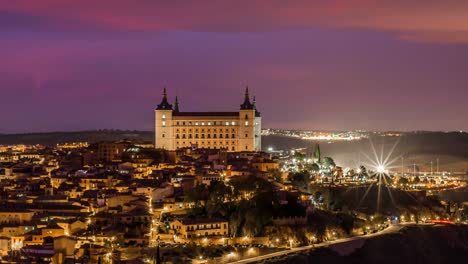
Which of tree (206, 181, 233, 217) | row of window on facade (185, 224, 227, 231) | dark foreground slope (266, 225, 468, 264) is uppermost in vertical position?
tree (206, 181, 233, 217)

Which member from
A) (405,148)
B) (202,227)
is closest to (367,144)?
(405,148)

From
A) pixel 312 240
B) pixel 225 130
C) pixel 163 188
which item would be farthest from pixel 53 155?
pixel 312 240

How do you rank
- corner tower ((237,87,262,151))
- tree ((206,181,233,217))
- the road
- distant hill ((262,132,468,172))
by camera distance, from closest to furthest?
the road → tree ((206,181,233,217)) → corner tower ((237,87,262,151)) → distant hill ((262,132,468,172))

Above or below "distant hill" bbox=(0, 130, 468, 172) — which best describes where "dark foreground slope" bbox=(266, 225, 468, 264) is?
below

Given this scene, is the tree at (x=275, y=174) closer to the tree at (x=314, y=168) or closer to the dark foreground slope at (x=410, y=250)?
the tree at (x=314, y=168)

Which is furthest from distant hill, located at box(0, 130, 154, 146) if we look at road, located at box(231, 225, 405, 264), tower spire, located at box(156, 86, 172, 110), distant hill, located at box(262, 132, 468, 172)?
road, located at box(231, 225, 405, 264)

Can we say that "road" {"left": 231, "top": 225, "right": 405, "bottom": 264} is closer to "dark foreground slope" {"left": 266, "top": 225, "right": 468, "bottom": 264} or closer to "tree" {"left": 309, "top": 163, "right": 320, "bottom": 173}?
"dark foreground slope" {"left": 266, "top": 225, "right": 468, "bottom": 264}

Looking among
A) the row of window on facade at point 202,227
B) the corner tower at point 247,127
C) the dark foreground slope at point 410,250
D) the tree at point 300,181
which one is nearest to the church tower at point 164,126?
the corner tower at point 247,127
